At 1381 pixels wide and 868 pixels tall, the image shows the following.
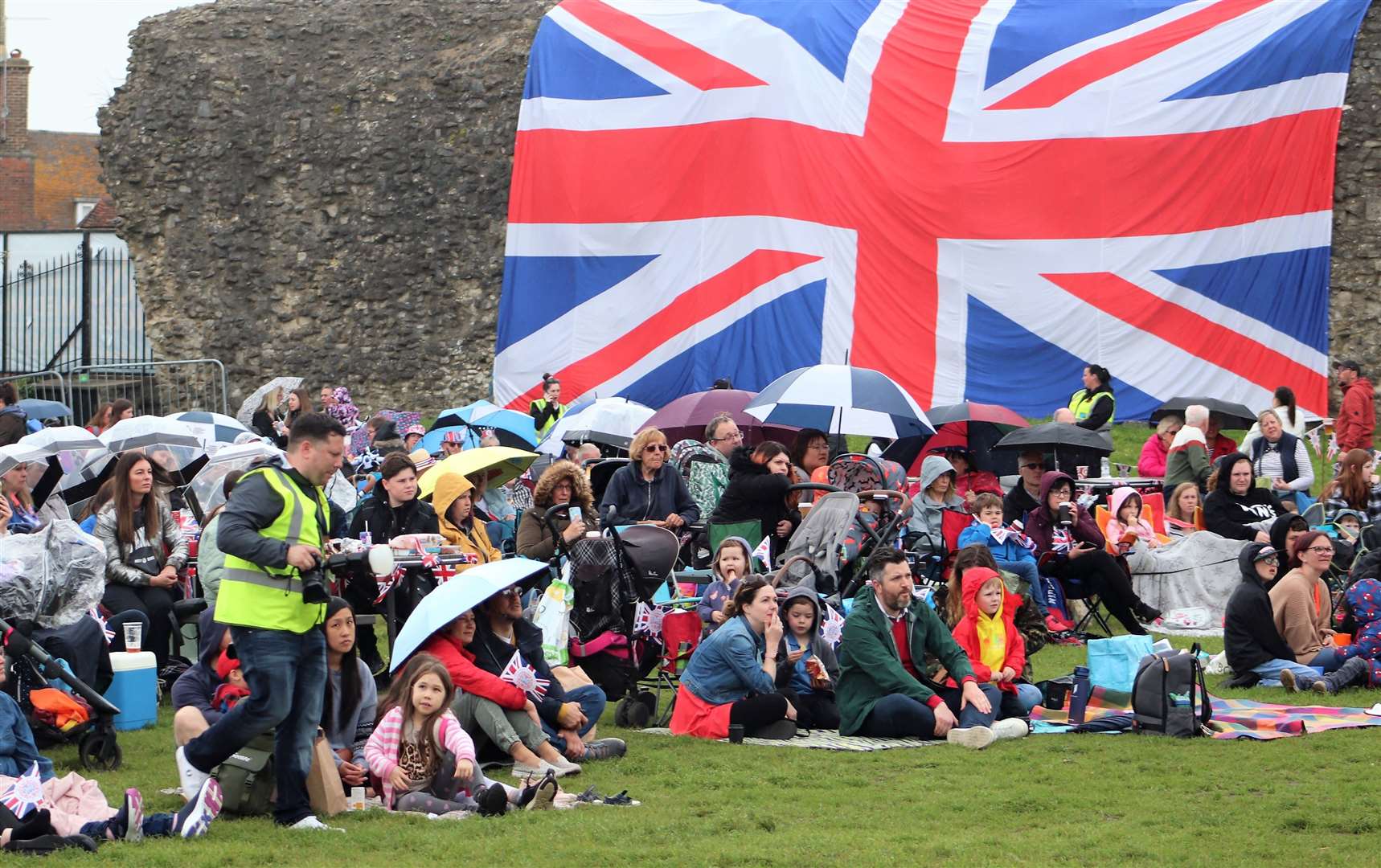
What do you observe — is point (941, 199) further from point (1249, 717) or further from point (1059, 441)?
point (1249, 717)

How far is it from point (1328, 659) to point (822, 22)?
11464 mm

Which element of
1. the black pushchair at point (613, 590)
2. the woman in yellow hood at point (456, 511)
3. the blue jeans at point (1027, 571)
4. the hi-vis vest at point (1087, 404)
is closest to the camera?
the black pushchair at point (613, 590)

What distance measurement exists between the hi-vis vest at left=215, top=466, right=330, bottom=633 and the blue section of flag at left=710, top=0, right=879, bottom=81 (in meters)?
13.7

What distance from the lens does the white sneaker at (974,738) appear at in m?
7.61

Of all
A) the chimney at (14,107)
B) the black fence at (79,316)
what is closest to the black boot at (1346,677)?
the black fence at (79,316)

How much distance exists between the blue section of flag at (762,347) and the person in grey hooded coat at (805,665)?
32.8 feet

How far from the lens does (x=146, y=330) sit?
2206cm

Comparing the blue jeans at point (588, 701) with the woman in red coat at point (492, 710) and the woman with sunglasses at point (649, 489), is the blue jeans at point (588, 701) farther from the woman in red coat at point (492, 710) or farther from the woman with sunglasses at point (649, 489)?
the woman with sunglasses at point (649, 489)

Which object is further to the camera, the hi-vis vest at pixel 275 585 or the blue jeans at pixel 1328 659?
the blue jeans at pixel 1328 659

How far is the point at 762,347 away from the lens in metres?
18.4

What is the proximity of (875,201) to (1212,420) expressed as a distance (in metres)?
4.83

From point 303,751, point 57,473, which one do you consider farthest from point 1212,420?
point 303,751

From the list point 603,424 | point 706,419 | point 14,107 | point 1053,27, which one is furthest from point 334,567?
point 14,107

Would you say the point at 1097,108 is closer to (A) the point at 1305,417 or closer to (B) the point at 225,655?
(A) the point at 1305,417
